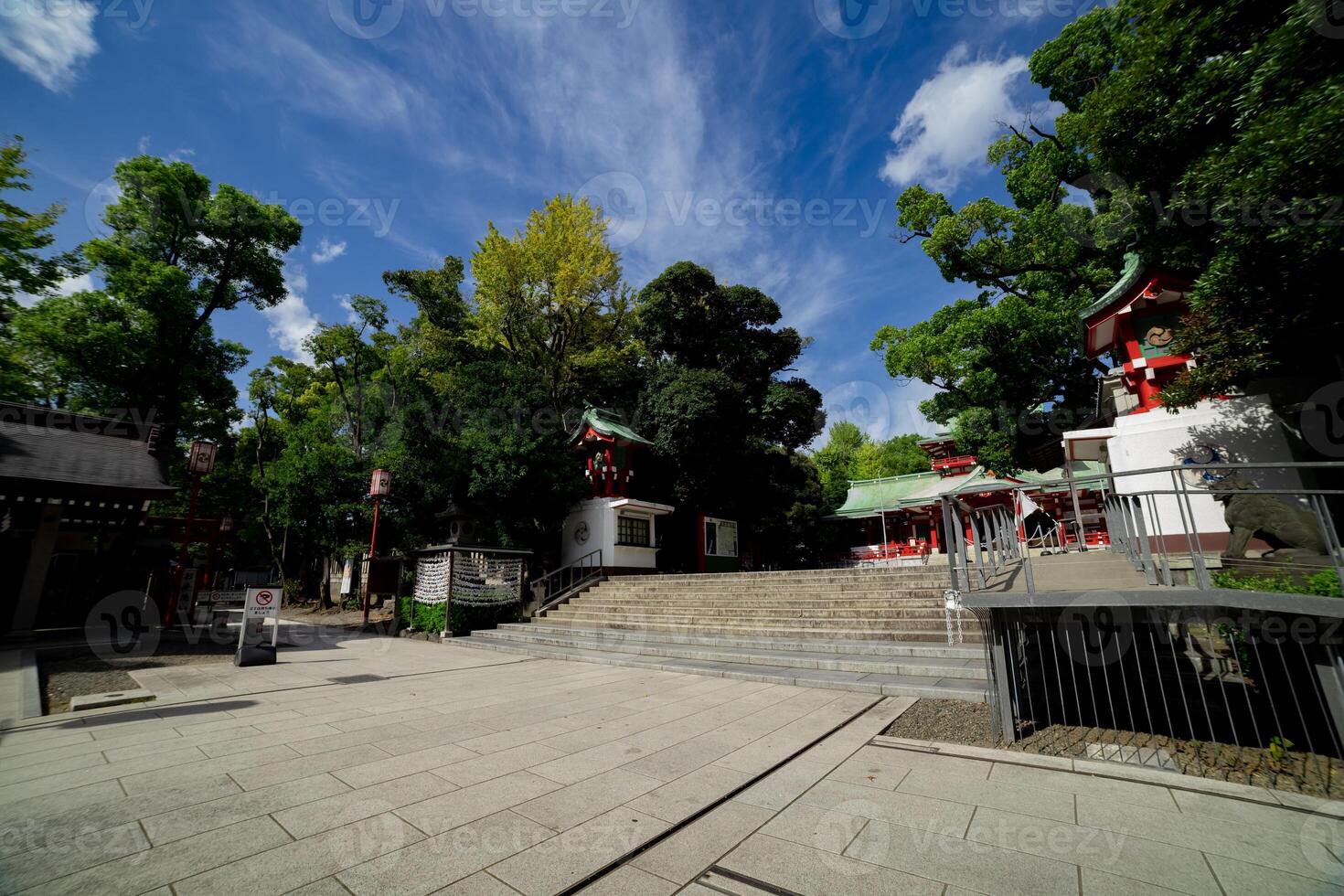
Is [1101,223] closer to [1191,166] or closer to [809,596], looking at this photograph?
[1191,166]

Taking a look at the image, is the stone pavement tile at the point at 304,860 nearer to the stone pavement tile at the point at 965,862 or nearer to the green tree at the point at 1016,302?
the stone pavement tile at the point at 965,862

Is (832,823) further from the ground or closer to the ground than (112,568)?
closer to the ground

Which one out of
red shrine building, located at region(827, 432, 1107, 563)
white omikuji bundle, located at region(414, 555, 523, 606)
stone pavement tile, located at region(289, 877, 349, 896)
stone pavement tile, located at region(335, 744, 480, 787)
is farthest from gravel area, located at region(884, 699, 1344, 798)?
red shrine building, located at region(827, 432, 1107, 563)

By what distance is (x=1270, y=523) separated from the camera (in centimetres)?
568

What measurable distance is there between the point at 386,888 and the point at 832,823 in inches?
90.9

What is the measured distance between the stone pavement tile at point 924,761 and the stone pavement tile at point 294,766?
12.7 ft

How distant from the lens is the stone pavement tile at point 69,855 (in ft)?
7.98

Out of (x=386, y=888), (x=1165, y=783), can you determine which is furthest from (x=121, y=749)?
(x=1165, y=783)

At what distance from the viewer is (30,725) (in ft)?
16.9

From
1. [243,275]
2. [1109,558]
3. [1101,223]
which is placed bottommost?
[1109,558]

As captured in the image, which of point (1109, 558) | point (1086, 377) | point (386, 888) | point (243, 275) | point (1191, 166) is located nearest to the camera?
point (386, 888)

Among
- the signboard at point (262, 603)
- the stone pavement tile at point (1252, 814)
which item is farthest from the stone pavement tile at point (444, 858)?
the signboard at point (262, 603)

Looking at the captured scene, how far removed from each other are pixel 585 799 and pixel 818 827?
146 centimetres

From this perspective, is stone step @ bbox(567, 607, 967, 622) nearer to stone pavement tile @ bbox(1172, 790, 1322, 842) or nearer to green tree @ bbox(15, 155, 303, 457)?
stone pavement tile @ bbox(1172, 790, 1322, 842)
